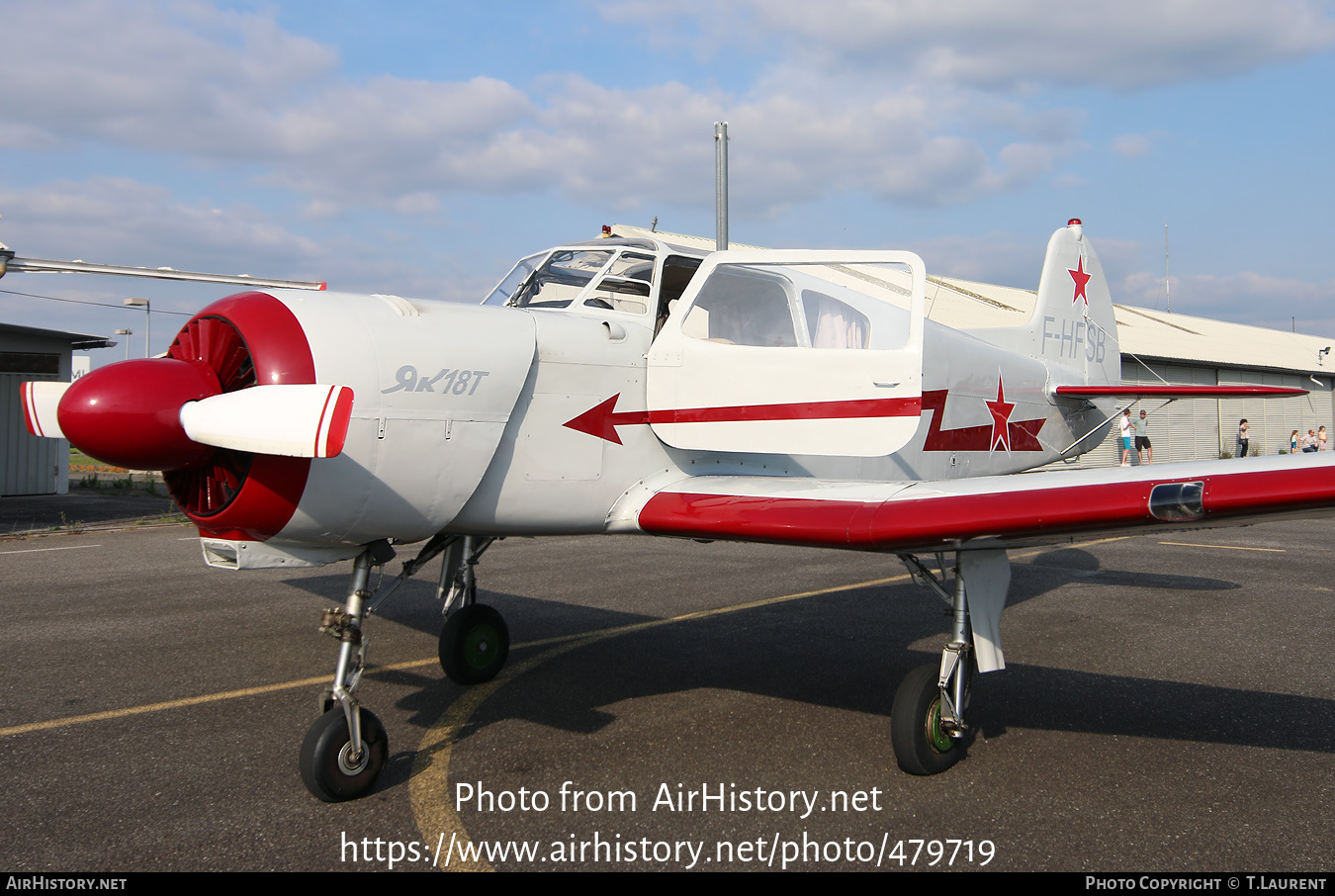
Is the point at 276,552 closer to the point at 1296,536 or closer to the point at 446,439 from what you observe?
the point at 446,439

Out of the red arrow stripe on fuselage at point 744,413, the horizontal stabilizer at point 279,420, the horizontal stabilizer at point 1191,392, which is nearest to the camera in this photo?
the horizontal stabilizer at point 279,420

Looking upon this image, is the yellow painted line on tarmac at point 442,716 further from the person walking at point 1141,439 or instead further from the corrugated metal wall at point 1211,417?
the corrugated metal wall at point 1211,417

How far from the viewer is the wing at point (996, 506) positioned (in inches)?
132

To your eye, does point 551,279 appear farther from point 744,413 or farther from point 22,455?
point 22,455

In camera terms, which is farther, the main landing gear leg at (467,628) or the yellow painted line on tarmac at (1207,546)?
the yellow painted line on tarmac at (1207,546)

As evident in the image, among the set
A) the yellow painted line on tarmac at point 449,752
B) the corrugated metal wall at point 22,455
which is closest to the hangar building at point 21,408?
the corrugated metal wall at point 22,455

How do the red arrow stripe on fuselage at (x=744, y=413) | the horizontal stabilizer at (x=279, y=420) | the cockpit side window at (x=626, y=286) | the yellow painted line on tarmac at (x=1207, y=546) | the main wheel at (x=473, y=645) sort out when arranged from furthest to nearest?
the yellow painted line on tarmac at (x=1207, y=546) < the main wheel at (x=473, y=645) < the cockpit side window at (x=626, y=286) < the red arrow stripe on fuselage at (x=744, y=413) < the horizontal stabilizer at (x=279, y=420)

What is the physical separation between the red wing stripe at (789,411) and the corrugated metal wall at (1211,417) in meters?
25.4

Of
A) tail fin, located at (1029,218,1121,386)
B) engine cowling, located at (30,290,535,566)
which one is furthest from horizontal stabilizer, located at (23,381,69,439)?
tail fin, located at (1029,218,1121,386)

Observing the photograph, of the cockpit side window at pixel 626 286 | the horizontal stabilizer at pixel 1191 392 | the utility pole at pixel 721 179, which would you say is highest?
the utility pole at pixel 721 179

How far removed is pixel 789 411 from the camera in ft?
15.8

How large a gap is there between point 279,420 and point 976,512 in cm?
285

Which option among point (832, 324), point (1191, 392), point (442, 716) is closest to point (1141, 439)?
point (1191, 392)

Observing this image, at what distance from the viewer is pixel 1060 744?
14.7ft
